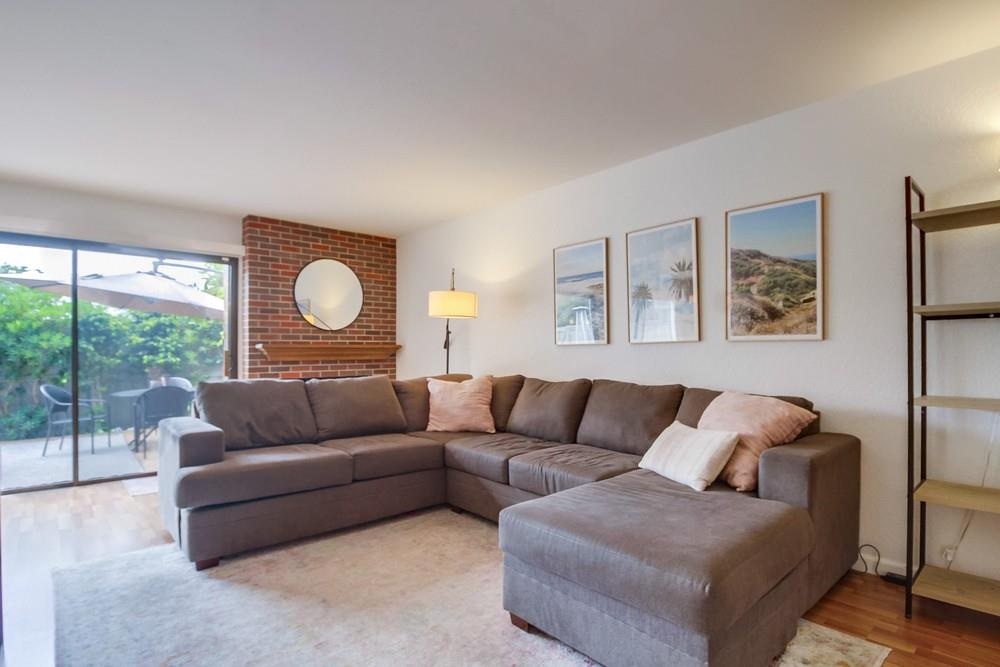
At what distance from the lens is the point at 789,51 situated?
219 centimetres

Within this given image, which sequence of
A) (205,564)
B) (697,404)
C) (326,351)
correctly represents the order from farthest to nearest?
(326,351) < (697,404) < (205,564)

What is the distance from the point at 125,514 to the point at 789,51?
451 cm

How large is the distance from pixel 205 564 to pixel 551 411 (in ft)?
6.85

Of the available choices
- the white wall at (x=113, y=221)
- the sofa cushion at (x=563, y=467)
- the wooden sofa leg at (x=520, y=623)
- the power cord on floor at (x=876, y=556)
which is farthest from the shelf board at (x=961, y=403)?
the white wall at (x=113, y=221)

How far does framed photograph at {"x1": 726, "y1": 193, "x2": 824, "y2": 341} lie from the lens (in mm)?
2664

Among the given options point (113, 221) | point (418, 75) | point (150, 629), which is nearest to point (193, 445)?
point (150, 629)

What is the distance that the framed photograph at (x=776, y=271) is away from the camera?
266 centimetres

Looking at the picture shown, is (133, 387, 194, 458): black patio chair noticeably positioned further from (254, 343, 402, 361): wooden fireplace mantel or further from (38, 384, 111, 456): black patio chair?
(254, 343, 402, 361): wooden fireplace mantel

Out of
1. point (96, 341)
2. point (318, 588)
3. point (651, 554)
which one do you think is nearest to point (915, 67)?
point (651, 554)

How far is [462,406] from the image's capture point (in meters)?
3.83

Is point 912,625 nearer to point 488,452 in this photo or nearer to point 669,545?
point 669,545

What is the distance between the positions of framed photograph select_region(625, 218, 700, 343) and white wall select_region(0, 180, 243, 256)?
11.8ft

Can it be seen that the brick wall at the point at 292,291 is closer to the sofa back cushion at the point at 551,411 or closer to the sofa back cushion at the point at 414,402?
the sofa back cushion at the point at 414,402

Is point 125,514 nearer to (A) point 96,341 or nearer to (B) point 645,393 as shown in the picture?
(A) point 96,341
